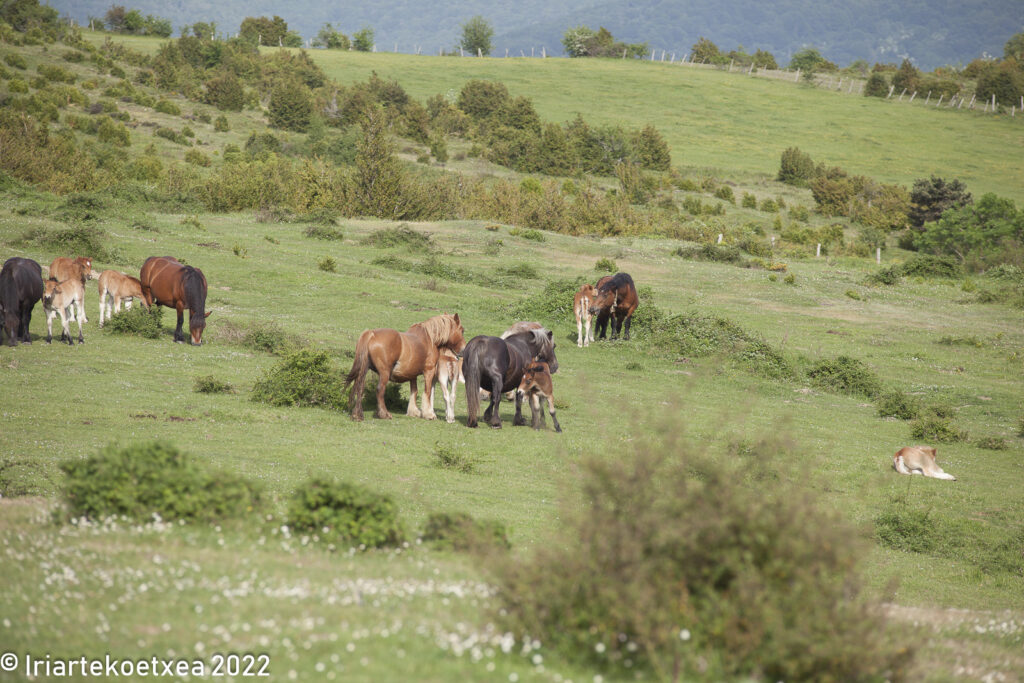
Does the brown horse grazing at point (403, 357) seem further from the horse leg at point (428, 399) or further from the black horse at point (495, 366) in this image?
the black horse at point (495, 366)

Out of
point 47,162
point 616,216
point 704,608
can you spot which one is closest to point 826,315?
point 616,216

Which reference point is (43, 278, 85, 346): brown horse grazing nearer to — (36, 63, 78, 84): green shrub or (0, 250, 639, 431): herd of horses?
(0, 250, 639, 431): herd of horses

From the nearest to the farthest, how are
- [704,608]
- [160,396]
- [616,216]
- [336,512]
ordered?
[704,608]
[336,512]
[160,396]
[616,216]

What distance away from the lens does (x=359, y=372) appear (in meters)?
18.8

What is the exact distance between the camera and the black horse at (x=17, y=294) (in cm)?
2100

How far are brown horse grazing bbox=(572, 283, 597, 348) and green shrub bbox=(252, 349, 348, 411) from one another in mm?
12381

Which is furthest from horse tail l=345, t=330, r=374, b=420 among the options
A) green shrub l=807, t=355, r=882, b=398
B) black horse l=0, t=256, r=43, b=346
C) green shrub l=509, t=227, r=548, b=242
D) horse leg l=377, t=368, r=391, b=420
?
green shrub l=509, t=227, r=548, b=242

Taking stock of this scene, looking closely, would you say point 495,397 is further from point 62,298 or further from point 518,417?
point 62,298

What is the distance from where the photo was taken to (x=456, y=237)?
155ft

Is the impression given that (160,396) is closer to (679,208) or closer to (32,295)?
(32,295)

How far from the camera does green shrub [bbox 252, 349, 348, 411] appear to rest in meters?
19.9

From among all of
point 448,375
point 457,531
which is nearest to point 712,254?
point 448,375

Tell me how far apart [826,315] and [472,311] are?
16.1 metres

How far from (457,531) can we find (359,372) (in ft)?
32.1
